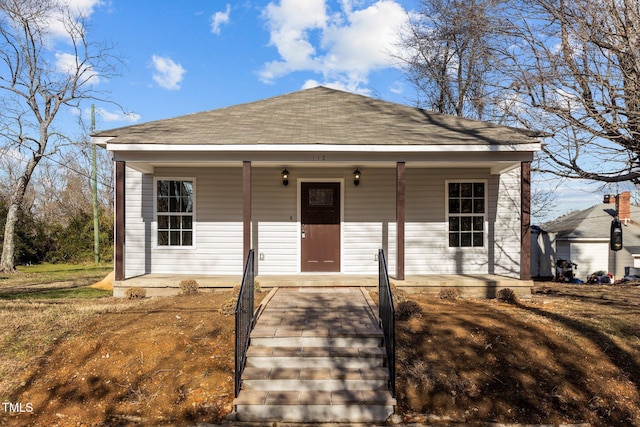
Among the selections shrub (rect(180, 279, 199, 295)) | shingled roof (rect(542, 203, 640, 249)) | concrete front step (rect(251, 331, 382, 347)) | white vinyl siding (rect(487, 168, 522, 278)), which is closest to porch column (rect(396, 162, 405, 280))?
white vinyl siding (rect(487, 168, 522, 278))

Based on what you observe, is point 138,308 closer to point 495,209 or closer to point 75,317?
point 75,317

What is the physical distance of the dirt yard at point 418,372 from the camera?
378 cm

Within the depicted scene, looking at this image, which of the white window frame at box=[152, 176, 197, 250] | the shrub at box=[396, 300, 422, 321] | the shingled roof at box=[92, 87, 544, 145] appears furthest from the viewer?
the white window frame at box=[152, 176, 197, 250]

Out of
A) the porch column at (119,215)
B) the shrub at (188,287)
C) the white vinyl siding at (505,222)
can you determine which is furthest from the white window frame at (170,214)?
the white vinyl siding at (505,222)

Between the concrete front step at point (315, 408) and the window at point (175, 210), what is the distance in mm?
5732

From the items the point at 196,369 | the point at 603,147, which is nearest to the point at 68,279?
the point at 196,369

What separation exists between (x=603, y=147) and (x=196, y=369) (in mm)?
7787

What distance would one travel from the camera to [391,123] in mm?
8883

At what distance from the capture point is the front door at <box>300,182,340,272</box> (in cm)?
885

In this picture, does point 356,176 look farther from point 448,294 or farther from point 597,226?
point 597,226

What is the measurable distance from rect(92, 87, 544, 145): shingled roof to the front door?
1.46 meters

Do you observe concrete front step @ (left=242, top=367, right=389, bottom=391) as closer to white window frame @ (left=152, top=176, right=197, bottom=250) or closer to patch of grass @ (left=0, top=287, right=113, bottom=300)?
white window frame @ (left=152, top=176, right=197, bottom=250)

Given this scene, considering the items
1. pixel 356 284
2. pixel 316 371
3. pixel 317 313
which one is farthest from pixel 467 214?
pixel 316 371

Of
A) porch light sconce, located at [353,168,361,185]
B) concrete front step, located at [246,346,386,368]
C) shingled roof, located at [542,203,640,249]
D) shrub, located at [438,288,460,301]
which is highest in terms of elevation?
porch light sconce, located at [353,168,361,185]
